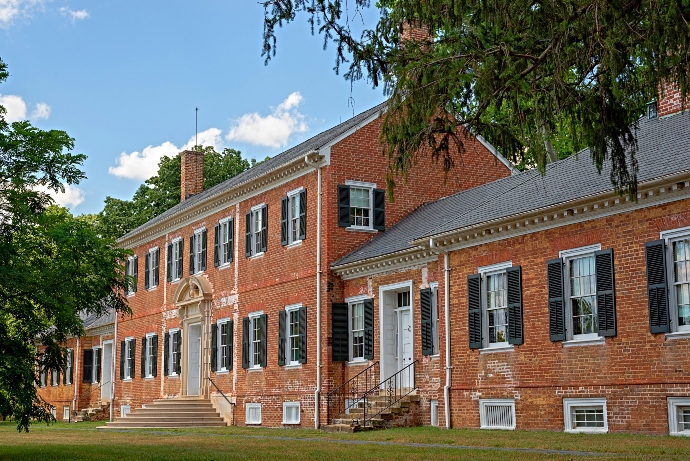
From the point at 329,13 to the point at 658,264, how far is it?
8903mm

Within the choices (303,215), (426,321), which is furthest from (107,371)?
(426,321)

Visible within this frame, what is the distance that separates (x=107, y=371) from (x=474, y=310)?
27.9 meters

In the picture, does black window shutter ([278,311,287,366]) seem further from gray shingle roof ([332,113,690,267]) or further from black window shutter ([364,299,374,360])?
black window shutter ([364,299,374,360])

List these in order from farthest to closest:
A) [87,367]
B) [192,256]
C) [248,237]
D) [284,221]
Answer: [87,367] → [192,256] → [248,237] → [284,221]

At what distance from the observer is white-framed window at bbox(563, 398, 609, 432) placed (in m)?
18.2

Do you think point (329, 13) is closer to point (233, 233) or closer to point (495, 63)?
point (495, 63)

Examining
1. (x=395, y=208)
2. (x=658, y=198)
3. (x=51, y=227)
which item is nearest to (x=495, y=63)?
(x=658, y=198)

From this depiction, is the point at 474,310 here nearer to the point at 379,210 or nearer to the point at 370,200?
the point at 379,210

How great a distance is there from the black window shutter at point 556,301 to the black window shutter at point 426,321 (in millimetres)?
4460

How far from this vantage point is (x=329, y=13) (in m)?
10.8

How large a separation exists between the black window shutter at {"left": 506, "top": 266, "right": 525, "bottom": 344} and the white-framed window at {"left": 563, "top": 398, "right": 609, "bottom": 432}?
1793mm

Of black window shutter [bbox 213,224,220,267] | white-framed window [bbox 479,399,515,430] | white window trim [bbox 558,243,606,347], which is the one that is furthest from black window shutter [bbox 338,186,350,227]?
white window trim [bbox 558,243,606,347]

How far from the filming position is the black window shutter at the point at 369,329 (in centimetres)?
2553

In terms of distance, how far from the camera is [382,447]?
16.7 m
